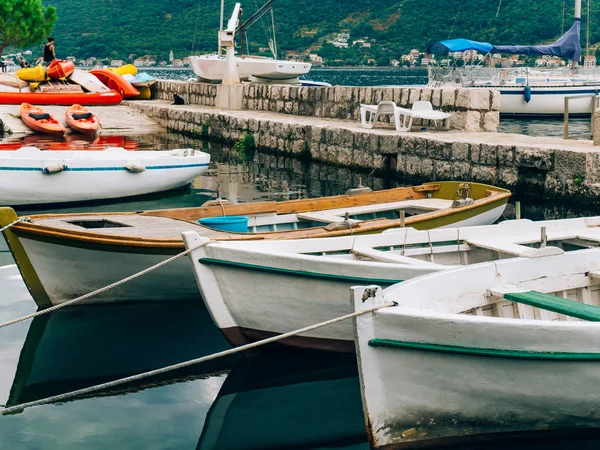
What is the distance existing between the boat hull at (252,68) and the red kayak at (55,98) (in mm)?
3136

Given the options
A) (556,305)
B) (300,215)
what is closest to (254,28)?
(300,215)

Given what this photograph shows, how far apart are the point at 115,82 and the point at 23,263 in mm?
20815

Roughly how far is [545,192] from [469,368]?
25.2 ft

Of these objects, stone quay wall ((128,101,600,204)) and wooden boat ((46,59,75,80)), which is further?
wooden boat ((46,59,75,80))

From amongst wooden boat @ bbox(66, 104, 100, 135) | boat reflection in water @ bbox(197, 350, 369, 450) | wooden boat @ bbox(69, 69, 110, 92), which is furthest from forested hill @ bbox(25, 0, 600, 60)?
boat reflection in water @ bbox(197, 350, 369, 450)

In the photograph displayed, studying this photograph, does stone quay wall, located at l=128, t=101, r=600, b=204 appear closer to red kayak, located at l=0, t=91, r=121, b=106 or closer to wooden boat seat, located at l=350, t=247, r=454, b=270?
wooden boat seat, located at l=350, t=247, r=454, b=270

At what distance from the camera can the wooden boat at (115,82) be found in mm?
26922

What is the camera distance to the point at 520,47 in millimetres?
28188

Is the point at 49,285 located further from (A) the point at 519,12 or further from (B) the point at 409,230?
(A) the point at 519,12

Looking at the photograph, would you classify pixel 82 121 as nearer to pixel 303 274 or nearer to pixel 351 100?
pixel 351 100

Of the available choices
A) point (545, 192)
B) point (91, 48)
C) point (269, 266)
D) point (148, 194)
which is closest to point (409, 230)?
point (269, 266)

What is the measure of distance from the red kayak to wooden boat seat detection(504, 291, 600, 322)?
21058 millimetres

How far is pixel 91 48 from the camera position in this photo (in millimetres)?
85812

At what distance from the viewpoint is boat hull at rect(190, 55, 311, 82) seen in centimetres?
2538
